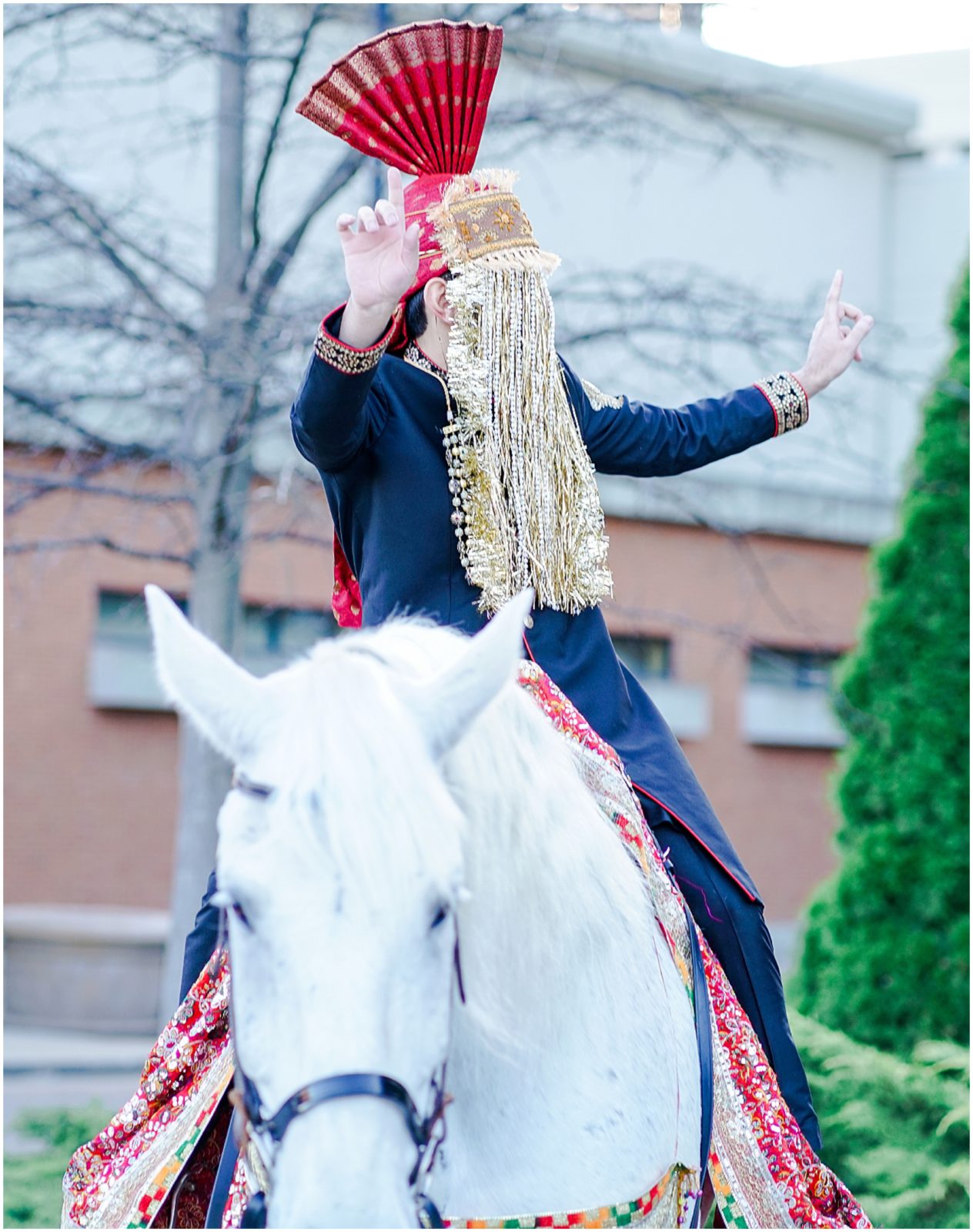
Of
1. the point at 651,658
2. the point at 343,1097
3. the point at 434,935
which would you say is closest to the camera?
the point at 343,1097

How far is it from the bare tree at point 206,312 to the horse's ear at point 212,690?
4321 millimetres

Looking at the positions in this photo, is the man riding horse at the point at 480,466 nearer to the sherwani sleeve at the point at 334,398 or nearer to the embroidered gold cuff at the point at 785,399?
the sherwani sleeve at the point at 334,398

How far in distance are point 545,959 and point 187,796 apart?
16.2ft

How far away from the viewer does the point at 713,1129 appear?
255 cm

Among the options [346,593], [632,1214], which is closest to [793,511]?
[346,593]

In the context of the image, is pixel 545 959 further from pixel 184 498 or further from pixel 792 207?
pixel 792 207

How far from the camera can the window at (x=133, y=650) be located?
12242 millimetres

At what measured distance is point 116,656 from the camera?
40.2ft

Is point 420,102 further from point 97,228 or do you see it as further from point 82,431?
point 82,431

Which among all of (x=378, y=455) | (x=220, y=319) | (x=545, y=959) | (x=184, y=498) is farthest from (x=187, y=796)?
(x=545, y=959)

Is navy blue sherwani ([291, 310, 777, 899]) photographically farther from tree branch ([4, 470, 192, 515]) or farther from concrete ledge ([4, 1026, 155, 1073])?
concrete ledge ([4, 1026, 155, 1073])

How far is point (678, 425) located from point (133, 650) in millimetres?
9759

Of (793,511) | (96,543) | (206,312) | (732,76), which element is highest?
(732,76)

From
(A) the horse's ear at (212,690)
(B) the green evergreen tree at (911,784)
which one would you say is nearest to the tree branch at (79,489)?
(B) the green evergreen tree at (911,784)
